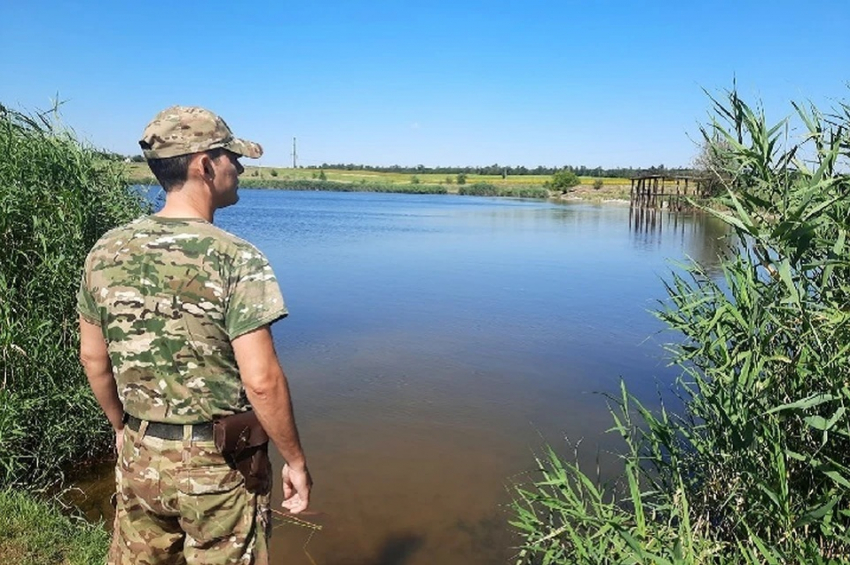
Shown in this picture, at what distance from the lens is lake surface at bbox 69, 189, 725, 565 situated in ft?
16.6

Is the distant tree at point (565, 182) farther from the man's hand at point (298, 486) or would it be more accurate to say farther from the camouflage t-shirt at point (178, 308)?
the camouflage t-shirt at point (178, 308)

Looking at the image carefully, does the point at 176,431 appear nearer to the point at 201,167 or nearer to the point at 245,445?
the point at 245,445

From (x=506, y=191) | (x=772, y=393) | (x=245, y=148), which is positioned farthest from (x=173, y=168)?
(x=506, y=191)

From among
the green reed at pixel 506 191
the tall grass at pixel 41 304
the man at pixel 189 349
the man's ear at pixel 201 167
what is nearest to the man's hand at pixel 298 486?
the man at pixel 189 349

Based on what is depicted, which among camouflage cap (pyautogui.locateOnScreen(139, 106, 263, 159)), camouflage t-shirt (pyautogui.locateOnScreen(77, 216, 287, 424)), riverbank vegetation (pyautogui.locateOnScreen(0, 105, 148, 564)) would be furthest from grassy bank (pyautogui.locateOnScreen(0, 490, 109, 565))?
camouflage cap (pyautogui.locateOnScreen(139, 106, 263, 159))

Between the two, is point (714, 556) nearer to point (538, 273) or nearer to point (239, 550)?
point (239, 550)

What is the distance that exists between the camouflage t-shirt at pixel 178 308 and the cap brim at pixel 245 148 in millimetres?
330

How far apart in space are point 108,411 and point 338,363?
648 cm

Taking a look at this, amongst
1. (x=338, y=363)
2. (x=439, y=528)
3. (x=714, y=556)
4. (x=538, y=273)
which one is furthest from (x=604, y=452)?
(x=538, y=273)

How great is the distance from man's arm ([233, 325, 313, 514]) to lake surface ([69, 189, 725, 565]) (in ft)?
8.55

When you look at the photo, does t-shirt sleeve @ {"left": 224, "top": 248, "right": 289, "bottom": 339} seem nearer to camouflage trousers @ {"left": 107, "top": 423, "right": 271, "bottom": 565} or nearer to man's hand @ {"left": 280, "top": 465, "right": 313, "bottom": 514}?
camouflage trousers @ {"left": 107, "top": 423, "right": 271, "bottom": 565}

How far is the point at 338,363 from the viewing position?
920 centimetres

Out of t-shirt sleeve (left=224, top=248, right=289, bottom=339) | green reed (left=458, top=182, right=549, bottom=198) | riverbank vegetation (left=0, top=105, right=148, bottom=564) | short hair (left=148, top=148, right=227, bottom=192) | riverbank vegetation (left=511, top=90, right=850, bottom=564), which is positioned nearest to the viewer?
t-shirt sleeve (left=224, top=248, right=289, bottom=339)

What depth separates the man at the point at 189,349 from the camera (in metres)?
2.26
